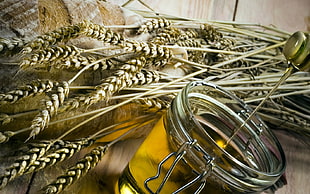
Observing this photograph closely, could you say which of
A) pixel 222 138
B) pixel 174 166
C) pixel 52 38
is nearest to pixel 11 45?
pixel 52 38

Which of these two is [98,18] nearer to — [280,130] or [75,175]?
[75,175]

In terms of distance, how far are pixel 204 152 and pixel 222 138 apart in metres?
0.17

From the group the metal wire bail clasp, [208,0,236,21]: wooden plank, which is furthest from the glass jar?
[208,0,236,21]: wooden plank

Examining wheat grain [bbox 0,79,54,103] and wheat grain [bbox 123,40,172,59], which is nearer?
wheat grain [bbox 0,79,54,103]

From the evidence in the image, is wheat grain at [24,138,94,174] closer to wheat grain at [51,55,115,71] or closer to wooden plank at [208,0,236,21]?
wheat grain at [51,55,115,71]

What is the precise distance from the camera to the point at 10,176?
513 mm

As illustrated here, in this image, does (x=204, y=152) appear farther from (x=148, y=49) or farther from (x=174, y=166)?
(x=148, y=49)

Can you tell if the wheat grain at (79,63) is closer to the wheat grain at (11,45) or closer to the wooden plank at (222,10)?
the wheat grain at (11,45)

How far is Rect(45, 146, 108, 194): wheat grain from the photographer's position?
553 millimetres

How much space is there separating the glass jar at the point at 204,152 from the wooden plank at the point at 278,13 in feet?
1.89

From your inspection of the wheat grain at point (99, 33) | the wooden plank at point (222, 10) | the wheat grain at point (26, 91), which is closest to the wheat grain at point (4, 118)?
the wheat grain at point (26, 91)

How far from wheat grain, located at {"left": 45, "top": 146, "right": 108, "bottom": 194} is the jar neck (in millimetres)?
119

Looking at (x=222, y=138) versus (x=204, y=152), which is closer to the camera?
(x=204, y=152)

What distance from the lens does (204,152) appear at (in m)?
0.54
